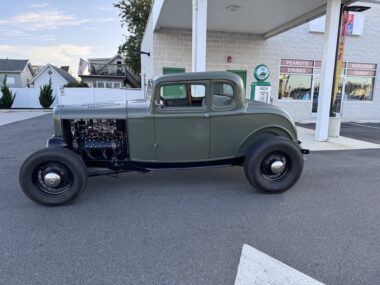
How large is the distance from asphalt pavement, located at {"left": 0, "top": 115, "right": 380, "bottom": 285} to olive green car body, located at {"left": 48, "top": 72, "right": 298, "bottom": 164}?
2.03 ft

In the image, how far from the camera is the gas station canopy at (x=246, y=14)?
25.7 ft

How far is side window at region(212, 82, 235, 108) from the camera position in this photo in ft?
14.3

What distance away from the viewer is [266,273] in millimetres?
2561

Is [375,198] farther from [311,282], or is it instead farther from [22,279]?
[22,279]

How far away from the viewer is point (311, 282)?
2.44 metres

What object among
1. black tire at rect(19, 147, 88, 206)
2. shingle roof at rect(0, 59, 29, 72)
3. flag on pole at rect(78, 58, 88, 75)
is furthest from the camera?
shingle roof at rect(0, 59, 29, 72)

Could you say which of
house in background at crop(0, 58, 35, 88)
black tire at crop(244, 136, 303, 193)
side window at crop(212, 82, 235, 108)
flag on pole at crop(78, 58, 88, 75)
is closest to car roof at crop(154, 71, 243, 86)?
side window at crop(212, 82, 235, 108)

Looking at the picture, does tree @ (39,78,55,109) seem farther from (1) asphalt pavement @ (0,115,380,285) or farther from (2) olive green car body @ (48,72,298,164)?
(2) olive green car body @ (48,72,298,164)

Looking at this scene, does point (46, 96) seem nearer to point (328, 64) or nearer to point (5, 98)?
point (5, 98)

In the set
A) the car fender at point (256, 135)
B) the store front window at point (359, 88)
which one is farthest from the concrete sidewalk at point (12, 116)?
the store front window at point (359, 88)

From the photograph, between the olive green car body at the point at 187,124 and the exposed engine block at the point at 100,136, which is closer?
the olive green car body at the point at 187,124

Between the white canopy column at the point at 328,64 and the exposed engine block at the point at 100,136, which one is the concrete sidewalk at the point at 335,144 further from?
the exposed engine block at the point at 100,136

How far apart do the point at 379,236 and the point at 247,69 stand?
956 centimetres

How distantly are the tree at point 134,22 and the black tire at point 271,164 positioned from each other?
26372mm
